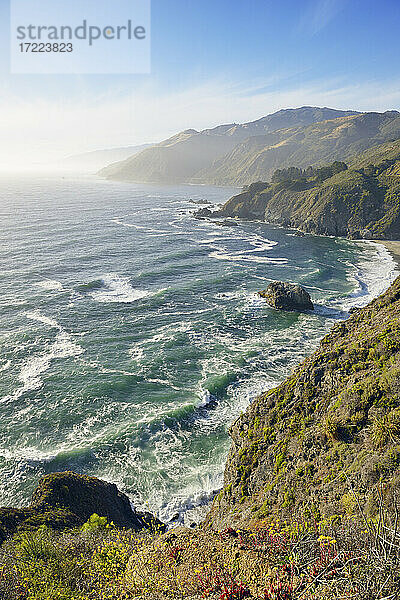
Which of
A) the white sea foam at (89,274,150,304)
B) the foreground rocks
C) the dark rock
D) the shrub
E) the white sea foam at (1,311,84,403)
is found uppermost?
the dark rock

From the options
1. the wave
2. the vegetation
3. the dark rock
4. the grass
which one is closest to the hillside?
the wave

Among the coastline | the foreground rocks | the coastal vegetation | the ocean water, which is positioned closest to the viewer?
the coastal vegetation

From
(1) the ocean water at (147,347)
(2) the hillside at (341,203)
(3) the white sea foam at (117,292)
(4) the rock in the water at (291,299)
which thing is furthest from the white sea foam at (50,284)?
(2) the hillside at (341,203)

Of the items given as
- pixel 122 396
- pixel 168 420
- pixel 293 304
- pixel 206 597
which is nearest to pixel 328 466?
pixel 206 597

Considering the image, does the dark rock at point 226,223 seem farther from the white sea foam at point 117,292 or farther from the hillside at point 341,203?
the white sea foam at point 117,292

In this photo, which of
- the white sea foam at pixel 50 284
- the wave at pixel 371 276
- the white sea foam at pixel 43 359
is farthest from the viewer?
the white sea foam at pixel 50 284

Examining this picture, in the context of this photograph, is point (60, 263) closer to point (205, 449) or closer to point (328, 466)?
point (205, 449)

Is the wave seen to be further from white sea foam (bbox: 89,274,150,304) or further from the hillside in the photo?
white sea foam (bbox: 89,274,150,304)

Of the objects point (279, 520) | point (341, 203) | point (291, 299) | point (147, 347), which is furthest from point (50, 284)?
point (341, 203)
